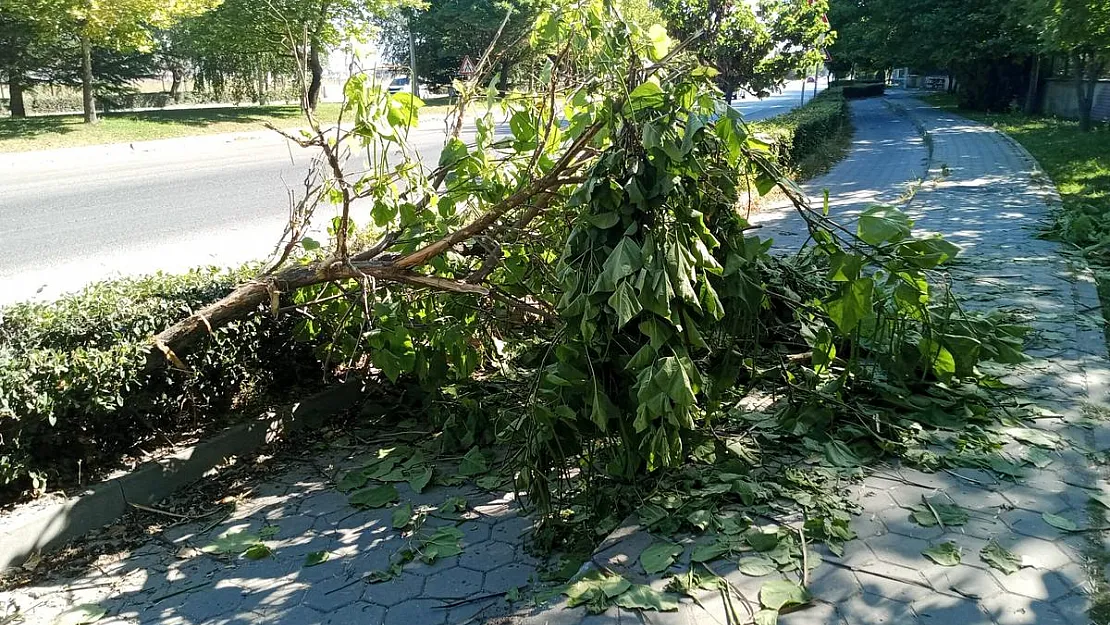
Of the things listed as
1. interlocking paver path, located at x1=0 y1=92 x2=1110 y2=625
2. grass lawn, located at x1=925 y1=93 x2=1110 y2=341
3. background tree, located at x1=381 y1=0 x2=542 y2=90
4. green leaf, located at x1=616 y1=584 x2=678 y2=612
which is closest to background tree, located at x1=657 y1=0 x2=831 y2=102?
grass lawn, located at x1=925 y1=93 x2=1110 y2=341

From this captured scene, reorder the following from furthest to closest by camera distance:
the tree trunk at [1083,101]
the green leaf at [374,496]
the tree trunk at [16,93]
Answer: the tree trunk at [16,93], the tree trunk at [1083,101], the green leaf at [374,496]

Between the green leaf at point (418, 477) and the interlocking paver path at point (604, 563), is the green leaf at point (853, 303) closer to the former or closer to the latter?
the interlocking paver path at point (604, 563)

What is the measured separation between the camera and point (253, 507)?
4070 millimetres

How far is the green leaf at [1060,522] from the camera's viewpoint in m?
3.14

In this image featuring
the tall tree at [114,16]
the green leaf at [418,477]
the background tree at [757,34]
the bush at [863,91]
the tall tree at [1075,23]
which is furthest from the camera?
the bush at [863,91]

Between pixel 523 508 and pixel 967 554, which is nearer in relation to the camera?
pixel 967 554

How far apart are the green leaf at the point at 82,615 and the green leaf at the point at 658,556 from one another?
7.10ft

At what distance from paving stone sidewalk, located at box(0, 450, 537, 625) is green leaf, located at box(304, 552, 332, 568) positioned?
2 cm

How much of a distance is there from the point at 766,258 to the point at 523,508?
173cm

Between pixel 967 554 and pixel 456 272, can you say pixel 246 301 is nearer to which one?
pixel 456 272

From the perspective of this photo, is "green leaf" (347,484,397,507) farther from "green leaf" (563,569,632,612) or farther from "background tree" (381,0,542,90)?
"background tree" (381,0,542,90)

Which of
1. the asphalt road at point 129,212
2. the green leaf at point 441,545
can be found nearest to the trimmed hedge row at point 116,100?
the asphalt road at point 129,212

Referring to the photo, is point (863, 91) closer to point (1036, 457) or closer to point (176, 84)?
point (176, 84)

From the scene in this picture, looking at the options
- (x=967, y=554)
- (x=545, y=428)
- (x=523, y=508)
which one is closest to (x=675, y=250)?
(x=545, y=428)
